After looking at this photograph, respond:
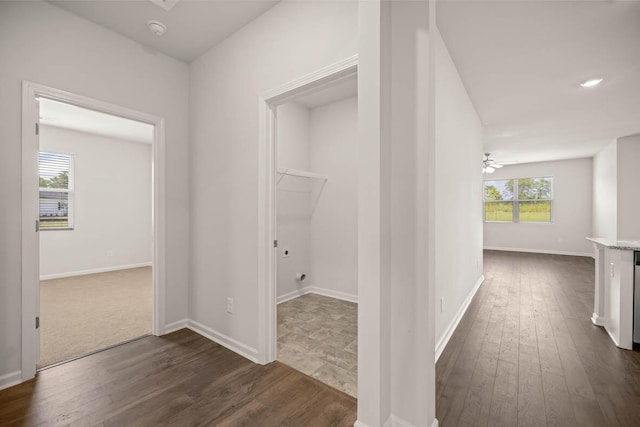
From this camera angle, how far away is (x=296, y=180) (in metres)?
3.90

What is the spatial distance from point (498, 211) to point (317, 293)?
758 cm

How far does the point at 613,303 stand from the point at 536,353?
1.06 meters

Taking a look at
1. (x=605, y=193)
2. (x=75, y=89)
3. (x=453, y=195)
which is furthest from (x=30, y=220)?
(x=605, y=193)

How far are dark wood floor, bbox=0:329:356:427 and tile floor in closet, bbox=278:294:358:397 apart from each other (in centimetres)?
12

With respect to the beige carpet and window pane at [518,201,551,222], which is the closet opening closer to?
the beige carpet

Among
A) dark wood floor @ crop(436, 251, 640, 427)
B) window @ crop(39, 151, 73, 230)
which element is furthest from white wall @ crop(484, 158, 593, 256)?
window @ crop(39, 151, 73, 230)

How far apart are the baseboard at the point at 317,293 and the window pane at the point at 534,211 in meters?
7.49

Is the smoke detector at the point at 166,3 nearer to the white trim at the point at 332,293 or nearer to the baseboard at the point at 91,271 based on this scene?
the white trim at the point at 332,293

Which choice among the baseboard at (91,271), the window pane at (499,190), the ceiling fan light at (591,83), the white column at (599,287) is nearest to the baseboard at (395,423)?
the white column at (599,287)

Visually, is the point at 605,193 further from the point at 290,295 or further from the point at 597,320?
the point at 290,295

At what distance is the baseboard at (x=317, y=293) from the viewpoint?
12.1 ft

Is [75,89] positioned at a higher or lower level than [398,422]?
higher

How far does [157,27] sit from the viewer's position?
2332 millimetres

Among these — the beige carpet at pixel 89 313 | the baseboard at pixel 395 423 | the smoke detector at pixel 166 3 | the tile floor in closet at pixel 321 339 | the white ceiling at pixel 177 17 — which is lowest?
the tile floor in closet at pixel 321 339
